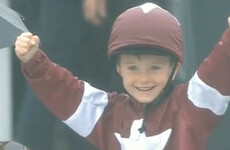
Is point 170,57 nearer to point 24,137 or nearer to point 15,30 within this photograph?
point 15,30

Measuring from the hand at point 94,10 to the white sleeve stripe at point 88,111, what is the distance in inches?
30.4

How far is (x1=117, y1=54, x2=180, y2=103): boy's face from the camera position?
15.2 ft

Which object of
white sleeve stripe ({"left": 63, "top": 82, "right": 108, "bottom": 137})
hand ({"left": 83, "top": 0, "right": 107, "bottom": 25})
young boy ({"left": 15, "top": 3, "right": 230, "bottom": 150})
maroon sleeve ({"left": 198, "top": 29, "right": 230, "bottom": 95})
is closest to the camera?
maroon sleeve ({"left": 198, "top": 29, "right": 230, "bottom": 95})

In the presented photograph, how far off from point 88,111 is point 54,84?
0.19m

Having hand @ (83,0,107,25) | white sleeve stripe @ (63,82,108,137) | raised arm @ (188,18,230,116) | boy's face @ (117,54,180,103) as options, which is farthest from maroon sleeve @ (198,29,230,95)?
hand @ (83,0,107,25)

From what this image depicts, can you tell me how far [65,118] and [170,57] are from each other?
19.8 inches

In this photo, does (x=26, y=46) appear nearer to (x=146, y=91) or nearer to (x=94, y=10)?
(x=146, y=91)

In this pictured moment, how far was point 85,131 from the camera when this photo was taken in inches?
189

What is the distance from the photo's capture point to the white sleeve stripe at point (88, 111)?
477 centimetres

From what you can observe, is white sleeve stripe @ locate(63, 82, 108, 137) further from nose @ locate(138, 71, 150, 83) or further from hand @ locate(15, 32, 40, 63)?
hand @ locate(15, 32, 40, 63)

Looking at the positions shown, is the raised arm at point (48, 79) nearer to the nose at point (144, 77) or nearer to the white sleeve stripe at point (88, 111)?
the white sleeve stripe at point (88, 111)

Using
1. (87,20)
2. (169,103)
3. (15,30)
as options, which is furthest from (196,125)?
(87,20)

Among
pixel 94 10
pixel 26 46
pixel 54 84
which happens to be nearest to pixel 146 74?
pixel 54 84

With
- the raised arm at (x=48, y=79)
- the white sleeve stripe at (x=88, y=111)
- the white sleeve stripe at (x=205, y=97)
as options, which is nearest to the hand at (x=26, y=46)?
the raised arm at (x=48, y=79)
